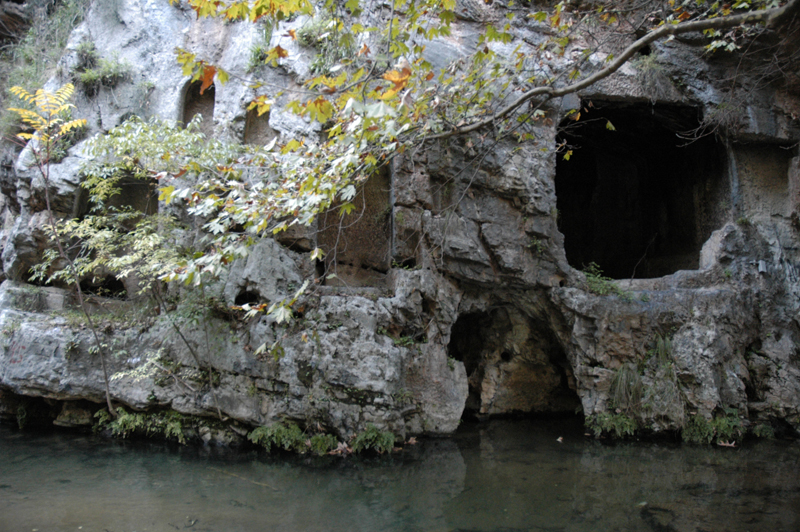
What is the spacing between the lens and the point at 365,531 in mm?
4418

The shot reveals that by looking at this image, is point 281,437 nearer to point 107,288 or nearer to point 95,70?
point 107,288

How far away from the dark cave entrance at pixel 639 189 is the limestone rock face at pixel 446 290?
106 mm

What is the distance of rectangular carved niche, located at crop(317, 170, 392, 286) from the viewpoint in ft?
28.0

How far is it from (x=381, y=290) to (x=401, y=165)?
6.85 ft

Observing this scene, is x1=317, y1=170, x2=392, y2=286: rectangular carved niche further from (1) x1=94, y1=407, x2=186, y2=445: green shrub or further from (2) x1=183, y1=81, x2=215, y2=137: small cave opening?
(1) x1=94, y1=407, x2=186, y2=445: green shrub

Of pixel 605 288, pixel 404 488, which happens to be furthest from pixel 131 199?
pixel 605 288

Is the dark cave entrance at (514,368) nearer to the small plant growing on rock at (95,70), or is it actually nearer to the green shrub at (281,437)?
the green shrub at (281,437)

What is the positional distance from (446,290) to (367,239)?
1789 mm

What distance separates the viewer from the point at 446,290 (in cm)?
798

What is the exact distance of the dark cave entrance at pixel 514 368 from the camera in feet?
30.0

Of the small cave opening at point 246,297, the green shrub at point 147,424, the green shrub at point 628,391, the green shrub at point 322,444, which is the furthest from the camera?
the green shrub at point 628,391

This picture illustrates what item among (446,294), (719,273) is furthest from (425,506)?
(719,273)

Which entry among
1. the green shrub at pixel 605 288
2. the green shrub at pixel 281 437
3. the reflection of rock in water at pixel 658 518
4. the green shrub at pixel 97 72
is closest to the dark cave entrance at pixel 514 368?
the green shrub at pixel 605 288

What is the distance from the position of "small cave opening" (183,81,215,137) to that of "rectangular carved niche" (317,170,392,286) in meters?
2.97
